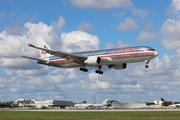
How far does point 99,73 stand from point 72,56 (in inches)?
345

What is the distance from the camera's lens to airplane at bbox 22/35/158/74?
73.8 metres

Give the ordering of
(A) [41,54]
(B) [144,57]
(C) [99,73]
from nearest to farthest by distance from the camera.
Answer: (B) [144,57] < (C) [99,73] < (A) [41,54]

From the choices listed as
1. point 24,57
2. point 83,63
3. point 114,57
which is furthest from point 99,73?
point 24,57

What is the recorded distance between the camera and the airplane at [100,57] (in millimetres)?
73812

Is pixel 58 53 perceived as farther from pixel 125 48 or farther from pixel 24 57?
pixel 125 48

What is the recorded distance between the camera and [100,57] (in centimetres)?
7900

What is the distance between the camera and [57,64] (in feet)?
293
